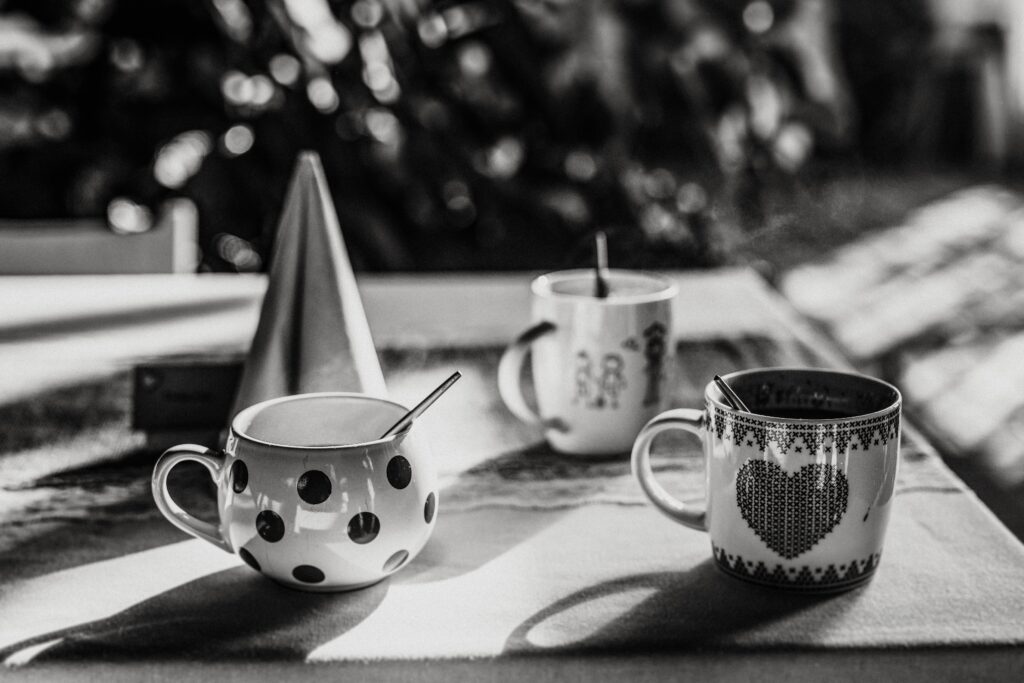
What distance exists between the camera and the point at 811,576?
1.74 feet

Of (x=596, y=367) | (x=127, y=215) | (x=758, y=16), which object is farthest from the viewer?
(x=758, y=16)

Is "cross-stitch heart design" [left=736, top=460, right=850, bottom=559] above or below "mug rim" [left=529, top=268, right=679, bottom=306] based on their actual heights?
below

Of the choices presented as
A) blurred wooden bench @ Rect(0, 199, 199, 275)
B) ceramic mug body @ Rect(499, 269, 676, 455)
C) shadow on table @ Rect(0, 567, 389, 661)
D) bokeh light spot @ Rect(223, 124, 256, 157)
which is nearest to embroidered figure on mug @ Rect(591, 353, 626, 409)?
ceramic mug body @ Rect(499, 269, 676, 455)

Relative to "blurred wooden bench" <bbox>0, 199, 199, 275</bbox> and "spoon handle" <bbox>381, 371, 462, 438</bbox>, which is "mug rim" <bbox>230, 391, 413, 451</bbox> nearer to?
"spoon handle" <bbox>381, 371, 462, 438</bbox>

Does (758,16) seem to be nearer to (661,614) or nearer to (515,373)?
(515,373)

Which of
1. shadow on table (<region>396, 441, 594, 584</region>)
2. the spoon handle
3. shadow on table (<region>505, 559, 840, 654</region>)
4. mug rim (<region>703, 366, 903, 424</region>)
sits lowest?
shadow on table (<region>505, 559, 840, 654</region>)

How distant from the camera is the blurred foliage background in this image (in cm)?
212

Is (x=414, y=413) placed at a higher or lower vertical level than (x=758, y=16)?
lower

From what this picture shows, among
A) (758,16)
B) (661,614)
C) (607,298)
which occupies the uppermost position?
(758,16)

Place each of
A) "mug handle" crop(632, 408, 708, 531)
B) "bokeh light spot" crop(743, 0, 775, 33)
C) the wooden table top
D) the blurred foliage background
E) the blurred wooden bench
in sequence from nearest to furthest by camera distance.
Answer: the wooden table top, "mug handle" crop(632, 408, 708, 531), the blurred wooden bench, the blurred foliage background, "bokeh light spot" crop(743, 0, 775, 33)

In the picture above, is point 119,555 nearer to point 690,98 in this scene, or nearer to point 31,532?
point 31,532

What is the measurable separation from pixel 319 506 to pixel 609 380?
28 centimetres

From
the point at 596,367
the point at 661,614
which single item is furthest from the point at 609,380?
the point at 661,614

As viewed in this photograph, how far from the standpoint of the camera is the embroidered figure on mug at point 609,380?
73 centimetres
